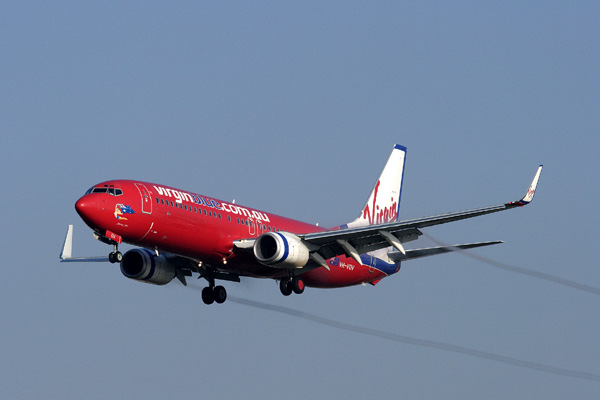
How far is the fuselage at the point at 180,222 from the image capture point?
51.1 metres

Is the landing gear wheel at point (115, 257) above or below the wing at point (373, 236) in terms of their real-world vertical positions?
below

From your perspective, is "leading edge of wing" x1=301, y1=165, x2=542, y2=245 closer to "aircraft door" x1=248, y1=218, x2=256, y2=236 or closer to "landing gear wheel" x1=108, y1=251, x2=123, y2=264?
"aircraft door" x1=248, y1=218, x2=256, y2=236

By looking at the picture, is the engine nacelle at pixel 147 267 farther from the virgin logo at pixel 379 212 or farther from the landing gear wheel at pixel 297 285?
the virgin logo at pixel 379 212

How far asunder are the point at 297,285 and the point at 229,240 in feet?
17.5

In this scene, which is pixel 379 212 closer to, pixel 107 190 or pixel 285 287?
pixel 285 287

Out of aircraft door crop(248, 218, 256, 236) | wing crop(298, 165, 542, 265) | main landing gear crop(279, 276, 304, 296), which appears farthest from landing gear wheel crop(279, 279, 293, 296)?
aircraft door crop(248, 218, 256, 236)

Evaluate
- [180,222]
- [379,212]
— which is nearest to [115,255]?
[180,222]

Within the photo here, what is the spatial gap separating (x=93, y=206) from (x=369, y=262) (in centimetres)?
1958

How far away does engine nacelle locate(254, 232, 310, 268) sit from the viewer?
54.6m

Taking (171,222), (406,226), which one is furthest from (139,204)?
(406,226)

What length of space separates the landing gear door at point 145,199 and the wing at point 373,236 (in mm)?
8768

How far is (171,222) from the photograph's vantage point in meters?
52.5

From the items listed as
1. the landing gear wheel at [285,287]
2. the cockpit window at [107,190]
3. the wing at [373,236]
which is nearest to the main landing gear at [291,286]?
the landing gear wheel at [285,287]

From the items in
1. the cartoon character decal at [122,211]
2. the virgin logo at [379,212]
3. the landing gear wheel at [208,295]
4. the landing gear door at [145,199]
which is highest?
the virgin logo at [379,212]
